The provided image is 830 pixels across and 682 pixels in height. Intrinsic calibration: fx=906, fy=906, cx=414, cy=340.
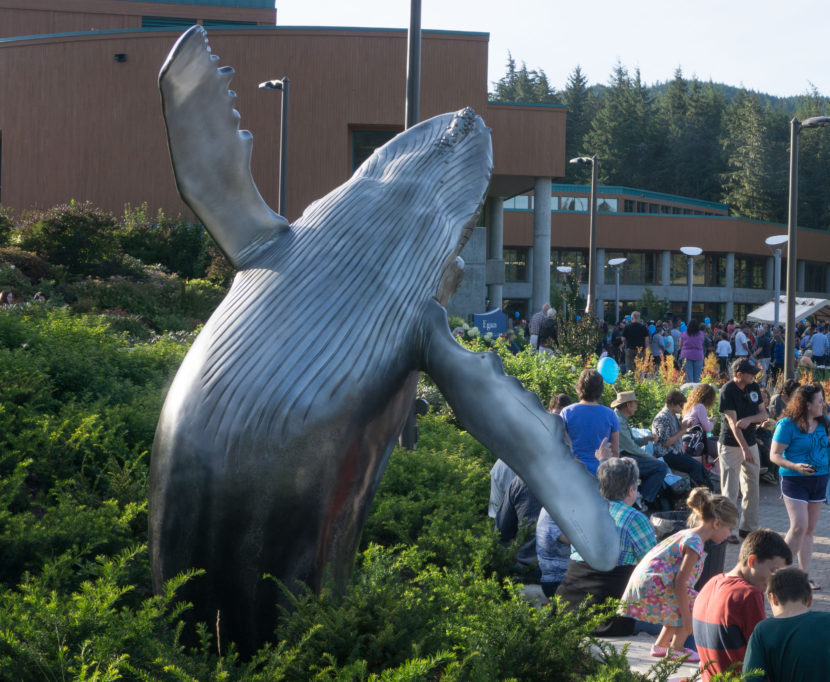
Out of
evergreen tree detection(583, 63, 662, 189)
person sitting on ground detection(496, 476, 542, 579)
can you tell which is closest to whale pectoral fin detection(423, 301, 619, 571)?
person sitting on ground detection(496, 476, 542, 579)

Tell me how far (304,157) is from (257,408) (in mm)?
29027

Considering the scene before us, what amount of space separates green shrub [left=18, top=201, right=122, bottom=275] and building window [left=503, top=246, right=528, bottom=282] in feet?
106

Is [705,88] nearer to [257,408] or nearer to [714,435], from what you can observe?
[714,435]

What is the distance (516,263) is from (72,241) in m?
33.7

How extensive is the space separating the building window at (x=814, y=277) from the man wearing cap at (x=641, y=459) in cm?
5932

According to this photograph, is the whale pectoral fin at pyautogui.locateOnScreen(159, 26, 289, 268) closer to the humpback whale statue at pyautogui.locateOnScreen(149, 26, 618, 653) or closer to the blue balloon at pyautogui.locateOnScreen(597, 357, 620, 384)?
the humpback whale statue at pyautogui.locateOnScreen(149, 26, 618, 653)

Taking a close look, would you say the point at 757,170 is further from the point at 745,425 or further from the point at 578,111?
the point at 745,425

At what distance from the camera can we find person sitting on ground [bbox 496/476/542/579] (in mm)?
6867

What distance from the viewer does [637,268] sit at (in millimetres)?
54938

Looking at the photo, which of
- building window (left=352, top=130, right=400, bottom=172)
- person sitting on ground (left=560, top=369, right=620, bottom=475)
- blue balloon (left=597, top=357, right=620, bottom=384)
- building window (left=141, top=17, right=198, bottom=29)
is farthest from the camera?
building window (left=141, top=17, right=198, bottom=29)

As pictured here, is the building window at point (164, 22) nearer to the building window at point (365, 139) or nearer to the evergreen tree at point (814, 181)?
the building window at point (365, 139)

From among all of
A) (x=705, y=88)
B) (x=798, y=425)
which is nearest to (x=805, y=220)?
(x=705, y=88)

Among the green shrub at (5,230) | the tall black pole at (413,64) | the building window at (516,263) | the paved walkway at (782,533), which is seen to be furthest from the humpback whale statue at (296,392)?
the building window at (516,263)

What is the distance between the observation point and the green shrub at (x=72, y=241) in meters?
22.8
